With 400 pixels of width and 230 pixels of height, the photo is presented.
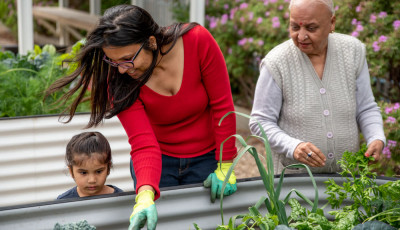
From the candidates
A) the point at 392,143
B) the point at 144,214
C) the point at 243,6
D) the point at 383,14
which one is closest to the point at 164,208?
the point at 144,214

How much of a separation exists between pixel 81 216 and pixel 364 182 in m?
0.77

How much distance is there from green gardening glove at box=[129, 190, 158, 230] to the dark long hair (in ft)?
→ 1.45

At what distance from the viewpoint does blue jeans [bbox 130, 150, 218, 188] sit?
6.77 ft

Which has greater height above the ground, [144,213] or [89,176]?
[144,213]

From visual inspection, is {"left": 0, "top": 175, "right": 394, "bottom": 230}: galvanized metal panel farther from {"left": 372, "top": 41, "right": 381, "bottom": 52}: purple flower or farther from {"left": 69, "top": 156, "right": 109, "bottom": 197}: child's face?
{"left": 372, "top": 41, "right": 381, "bottom": 52}: purple flower

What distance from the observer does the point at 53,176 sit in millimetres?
3055

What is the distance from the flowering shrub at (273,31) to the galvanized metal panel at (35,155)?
193 centimetres

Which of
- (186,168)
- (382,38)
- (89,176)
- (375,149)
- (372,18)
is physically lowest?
(89,176)

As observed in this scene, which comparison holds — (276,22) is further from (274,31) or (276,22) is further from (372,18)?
(372,18)

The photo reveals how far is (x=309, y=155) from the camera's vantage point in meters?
1.82

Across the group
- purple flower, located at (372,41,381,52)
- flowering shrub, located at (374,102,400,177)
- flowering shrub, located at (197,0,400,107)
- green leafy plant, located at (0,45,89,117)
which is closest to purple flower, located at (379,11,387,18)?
flowering shrub, located at (197,0,400,107)

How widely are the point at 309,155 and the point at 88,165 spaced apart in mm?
948

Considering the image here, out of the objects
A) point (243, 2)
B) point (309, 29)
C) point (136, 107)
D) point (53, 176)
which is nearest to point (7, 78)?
point (53, 176)

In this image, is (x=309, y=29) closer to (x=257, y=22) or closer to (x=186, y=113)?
(x=186, y=113)
